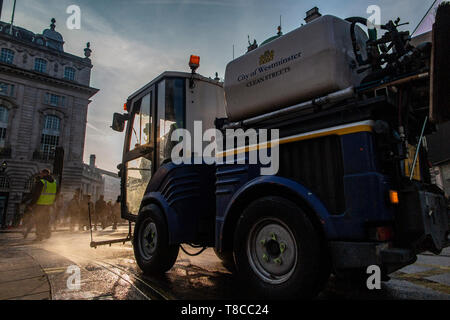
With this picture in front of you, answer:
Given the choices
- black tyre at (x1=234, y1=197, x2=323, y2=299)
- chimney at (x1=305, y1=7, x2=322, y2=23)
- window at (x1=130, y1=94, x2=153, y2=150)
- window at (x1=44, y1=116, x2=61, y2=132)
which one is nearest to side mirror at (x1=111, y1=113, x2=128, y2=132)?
window at (x1=130, y1=94, x2=153, y2=150)

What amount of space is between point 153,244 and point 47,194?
20.0 feet

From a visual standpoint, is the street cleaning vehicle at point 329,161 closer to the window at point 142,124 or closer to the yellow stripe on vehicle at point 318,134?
the yellow stripe on vehicle at point 318,134

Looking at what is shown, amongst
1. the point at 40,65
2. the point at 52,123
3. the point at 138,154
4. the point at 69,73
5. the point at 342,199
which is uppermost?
the point at 40,65

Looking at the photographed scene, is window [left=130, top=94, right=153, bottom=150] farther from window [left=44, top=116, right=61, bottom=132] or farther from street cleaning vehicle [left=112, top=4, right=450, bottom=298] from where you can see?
window [left=44, top=116, right=61, bottom=132]

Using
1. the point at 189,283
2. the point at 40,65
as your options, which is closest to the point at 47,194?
the point at 189,283

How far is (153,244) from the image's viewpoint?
377 centimetres

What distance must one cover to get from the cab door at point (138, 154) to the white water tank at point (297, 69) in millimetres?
1865

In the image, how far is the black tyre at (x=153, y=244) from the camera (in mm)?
3557

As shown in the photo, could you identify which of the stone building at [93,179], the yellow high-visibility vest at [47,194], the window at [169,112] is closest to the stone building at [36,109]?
the stone building at [93,179]

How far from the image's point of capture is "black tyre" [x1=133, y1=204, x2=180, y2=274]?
11.7 feet

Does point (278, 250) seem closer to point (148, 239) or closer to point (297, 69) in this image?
point (297, 69)

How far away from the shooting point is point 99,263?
4.54 m
